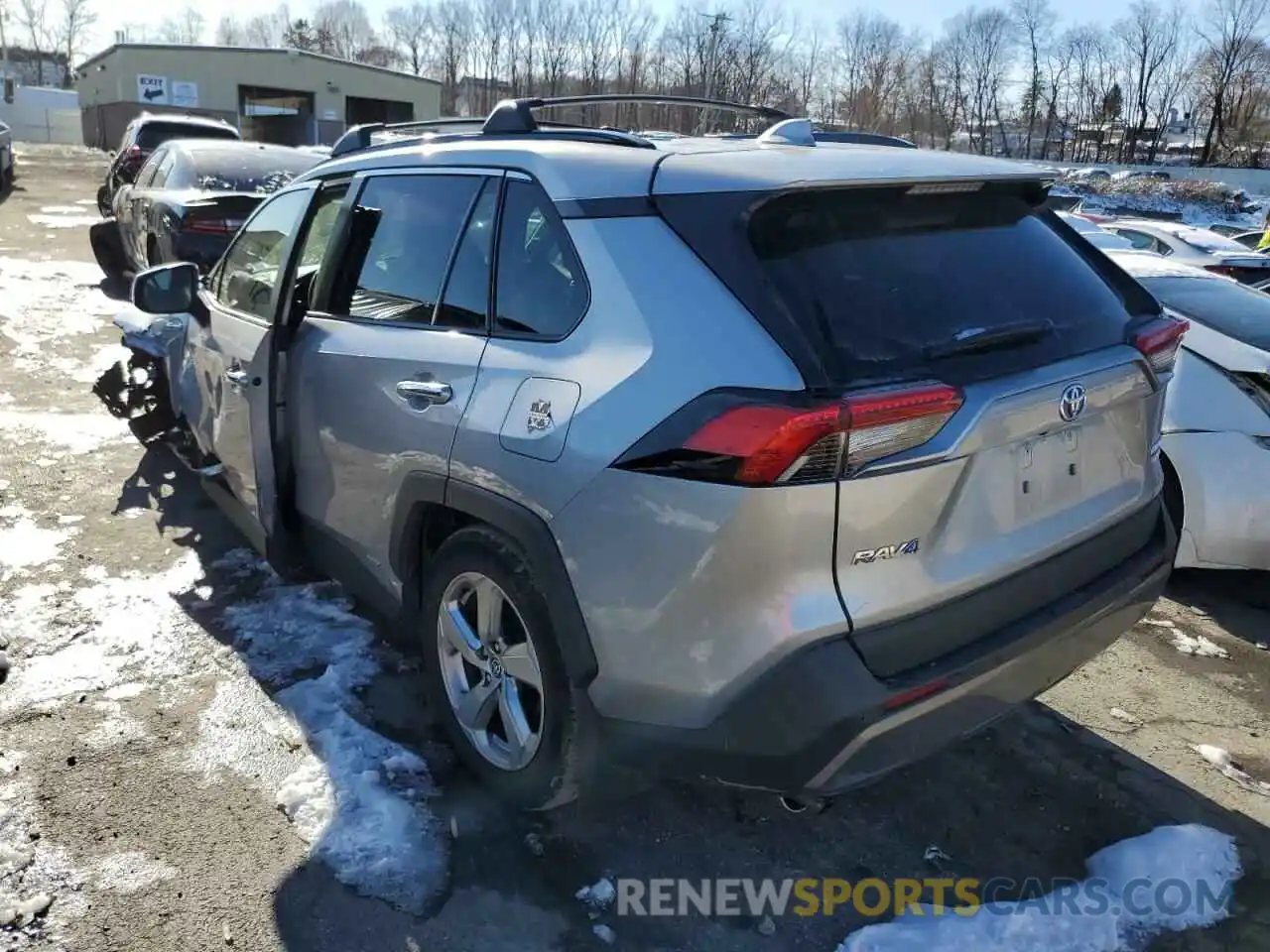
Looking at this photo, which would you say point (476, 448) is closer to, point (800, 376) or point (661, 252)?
Result: point (661, 252)

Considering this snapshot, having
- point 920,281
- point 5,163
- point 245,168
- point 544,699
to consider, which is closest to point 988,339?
point 920,281

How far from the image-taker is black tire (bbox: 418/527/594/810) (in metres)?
2.59

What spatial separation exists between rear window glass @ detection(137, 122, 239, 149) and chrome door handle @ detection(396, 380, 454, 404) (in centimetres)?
1267

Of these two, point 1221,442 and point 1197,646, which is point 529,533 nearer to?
point 1197,646

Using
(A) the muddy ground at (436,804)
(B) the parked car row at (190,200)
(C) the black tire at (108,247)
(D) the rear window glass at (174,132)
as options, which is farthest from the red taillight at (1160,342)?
(D) the rear window glass at (174,132)

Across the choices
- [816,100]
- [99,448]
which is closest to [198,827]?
[99,448]

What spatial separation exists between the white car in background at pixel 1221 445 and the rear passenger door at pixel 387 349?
119 inches

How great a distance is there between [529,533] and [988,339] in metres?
1.24

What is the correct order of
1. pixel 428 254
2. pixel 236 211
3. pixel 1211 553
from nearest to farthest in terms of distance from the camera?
pixel 428 254 → pixel 1211 553 → pixel 236 211

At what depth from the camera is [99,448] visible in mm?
6145

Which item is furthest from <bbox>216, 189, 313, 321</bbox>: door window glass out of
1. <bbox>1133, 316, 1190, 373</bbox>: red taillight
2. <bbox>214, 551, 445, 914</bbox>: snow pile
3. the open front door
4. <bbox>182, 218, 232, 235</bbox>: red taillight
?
<bbox>182, 218, 232, 235</bbox>: red taillight

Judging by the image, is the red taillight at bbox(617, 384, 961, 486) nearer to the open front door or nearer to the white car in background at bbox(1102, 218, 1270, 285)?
the open front door

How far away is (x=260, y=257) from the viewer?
14.4ft

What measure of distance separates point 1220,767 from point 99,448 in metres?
6.06
